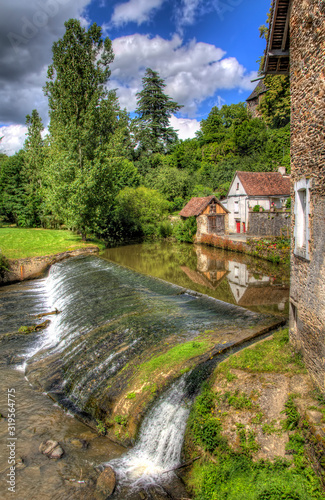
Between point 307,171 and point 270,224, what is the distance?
21621 mm

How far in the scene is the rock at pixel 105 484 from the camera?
5410 mm

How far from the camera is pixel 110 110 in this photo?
1075 inches

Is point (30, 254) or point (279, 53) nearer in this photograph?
point (279, 53)

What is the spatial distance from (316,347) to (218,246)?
2546 centimetres

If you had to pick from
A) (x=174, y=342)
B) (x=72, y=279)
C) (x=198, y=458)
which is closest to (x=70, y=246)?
(x=72, y=279)

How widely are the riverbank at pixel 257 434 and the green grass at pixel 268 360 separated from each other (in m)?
0.02

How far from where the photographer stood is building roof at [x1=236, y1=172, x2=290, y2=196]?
36062 millimetres

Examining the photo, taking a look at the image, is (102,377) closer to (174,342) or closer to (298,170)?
(174,342)

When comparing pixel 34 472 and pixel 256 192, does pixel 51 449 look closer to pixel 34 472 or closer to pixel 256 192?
pixel 34 472

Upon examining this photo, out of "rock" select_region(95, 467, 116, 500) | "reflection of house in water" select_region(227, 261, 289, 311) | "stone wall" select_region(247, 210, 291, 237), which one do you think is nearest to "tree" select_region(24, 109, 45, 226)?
"stone wall" select_region(247, 210, 291, 237)

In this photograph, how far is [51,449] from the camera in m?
6.45

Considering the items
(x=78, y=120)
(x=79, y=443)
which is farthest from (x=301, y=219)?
(x=78, y=120)

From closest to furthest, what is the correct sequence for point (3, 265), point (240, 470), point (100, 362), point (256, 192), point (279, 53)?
point (240, 470), point (279, 53), point (100, 362), point (3, 265), point (256, 192)

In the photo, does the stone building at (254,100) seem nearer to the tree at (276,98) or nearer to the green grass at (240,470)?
the tree at (276,98)
